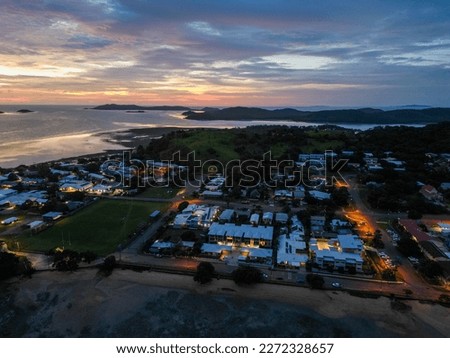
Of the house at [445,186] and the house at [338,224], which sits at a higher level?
the house at [445,186]

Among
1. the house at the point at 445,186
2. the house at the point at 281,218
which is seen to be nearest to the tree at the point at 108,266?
the house at the point at 281,218

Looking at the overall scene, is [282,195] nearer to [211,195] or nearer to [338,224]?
[211,195]

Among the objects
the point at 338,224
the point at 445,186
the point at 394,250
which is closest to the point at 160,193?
the point at 338,224

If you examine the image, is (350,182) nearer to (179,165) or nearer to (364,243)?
(364,243)

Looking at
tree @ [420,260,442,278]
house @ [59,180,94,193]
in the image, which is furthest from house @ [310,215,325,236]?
house @ [59,180,94,193]

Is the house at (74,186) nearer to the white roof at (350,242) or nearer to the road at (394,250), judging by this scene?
the white roof at (350,242)

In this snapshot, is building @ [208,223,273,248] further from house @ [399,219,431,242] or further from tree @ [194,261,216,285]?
house @ [399,219,431,242]
